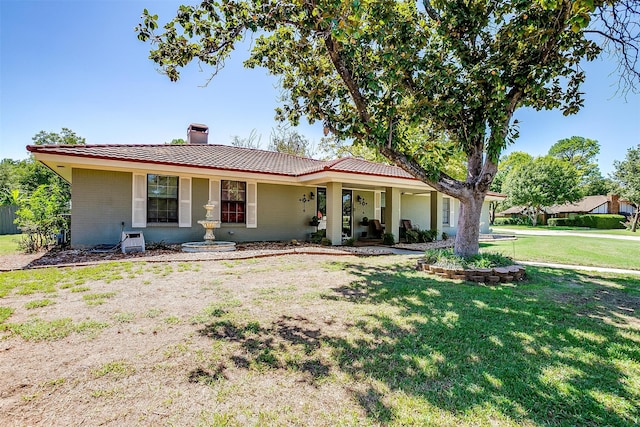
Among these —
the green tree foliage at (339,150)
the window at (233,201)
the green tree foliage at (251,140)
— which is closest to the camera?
the window at (233,201)

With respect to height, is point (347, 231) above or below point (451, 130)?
below

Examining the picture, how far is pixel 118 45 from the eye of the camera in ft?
28.3

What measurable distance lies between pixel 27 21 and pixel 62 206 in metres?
6.73

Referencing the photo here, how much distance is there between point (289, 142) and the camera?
27859 mm

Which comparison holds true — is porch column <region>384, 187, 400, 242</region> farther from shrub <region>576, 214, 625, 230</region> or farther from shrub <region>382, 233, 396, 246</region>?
shrub <region>576, 214, 625, 230</region>

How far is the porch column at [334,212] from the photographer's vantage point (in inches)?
434

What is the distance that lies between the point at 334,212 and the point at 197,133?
8.76 m

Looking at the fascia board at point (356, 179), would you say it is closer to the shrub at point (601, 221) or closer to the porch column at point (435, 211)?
the porch column at point (435, 211)

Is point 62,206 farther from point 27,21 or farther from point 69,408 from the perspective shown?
point 69,408

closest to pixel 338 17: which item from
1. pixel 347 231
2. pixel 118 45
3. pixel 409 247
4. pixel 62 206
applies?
pixel 118 45

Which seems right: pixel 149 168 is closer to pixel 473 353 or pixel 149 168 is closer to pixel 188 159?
pixel 188 159

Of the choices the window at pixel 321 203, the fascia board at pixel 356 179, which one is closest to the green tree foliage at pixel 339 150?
the window at pixel 321 203

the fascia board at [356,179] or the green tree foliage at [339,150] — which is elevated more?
the green tree foliage at [339,150]

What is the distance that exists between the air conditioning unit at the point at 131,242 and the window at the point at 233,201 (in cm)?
289
